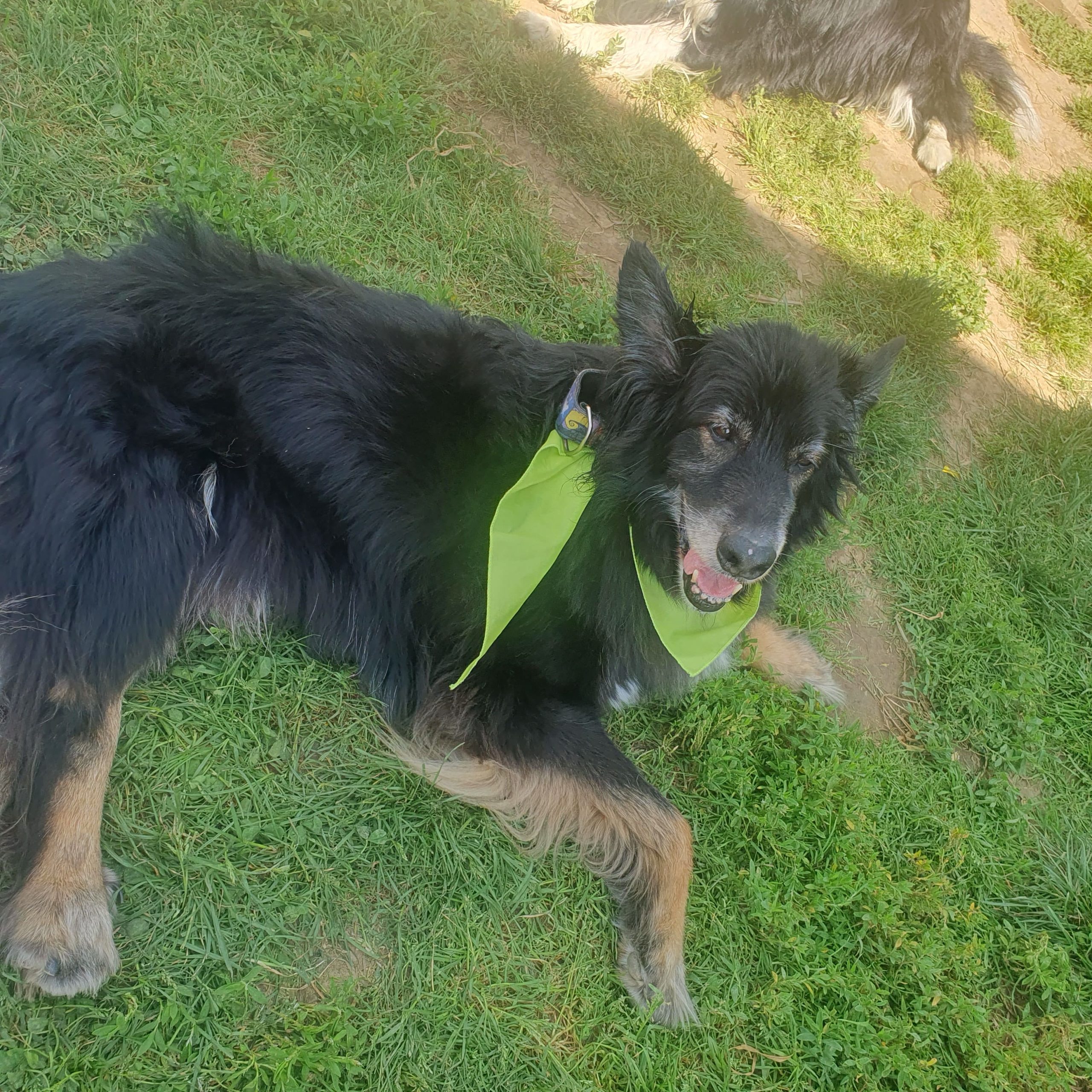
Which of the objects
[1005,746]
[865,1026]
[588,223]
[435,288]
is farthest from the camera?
[588,223]

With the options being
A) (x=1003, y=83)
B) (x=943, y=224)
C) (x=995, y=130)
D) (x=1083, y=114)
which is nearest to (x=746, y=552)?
(x=943, y=224)

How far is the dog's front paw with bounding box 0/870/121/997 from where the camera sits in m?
2.26

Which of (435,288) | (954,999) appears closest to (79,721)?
(435,288)

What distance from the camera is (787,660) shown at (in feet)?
12.2

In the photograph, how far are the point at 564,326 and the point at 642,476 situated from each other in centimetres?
181

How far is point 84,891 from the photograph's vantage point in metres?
2.38

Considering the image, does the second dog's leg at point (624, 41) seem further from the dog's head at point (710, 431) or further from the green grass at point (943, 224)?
the dog's head at point (710, 431)

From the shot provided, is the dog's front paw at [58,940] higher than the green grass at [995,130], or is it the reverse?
the green grass at [995,130]

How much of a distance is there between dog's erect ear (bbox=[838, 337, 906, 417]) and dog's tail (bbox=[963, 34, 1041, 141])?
530 cm

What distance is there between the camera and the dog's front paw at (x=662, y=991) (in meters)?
2.77

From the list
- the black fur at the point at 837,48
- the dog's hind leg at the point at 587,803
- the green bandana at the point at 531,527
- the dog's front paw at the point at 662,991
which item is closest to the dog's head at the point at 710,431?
the green bandana at the point at 531,527

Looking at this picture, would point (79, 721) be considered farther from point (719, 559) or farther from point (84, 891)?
point (719, 559)

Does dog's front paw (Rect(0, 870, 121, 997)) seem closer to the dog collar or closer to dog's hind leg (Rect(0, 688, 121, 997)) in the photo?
dog's hind leg (Rect(0, 688, 121, 997))

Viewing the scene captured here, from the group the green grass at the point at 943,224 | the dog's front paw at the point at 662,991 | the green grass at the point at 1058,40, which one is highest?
the green grass at the point at 1058,40
